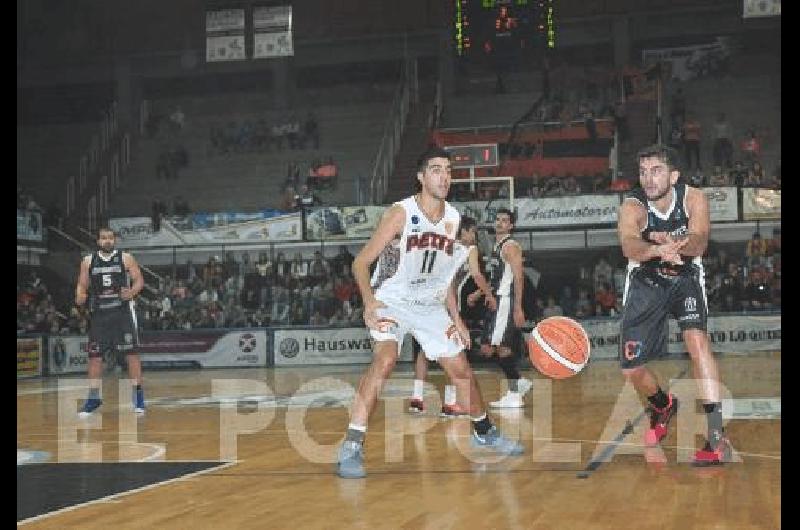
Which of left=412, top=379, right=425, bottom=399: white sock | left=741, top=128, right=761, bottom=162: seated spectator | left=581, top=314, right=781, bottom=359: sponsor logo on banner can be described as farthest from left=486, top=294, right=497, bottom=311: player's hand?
left=741, top=128, right=761, bottom=162: seated spectator

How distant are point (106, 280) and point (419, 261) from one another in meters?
7.08

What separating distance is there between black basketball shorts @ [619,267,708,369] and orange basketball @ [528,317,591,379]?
3.36 feet

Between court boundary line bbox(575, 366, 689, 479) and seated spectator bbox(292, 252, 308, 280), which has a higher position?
seated spectator bbox(292, 252, 308, 280)

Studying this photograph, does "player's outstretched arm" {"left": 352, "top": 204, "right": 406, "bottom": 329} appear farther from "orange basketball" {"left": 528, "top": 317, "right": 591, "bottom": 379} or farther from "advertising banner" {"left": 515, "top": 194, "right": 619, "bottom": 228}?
"advertising banner" {"left": 515, "top": 194, "right": 619, "bottom": 228}

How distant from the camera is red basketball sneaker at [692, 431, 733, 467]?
7629 millimetres

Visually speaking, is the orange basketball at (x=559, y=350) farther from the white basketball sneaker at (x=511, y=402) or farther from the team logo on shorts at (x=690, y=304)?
the white basketball sneaker at (x=511, y=402)

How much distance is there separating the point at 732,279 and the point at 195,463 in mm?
18824

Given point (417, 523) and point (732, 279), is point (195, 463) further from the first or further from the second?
point (732, 279)

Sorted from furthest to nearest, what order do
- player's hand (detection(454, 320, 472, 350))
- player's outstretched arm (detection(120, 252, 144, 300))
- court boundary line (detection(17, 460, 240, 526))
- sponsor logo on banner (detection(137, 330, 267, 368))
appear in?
sponsor logo on banner (detection(137, 330, 267, 368)) → player's outstretched arm (detection(120, 252, 144, 300)) → player's hand (detection(454, 320, 472, 350)) → court boundary line (detection(17, 460, 240, 526))

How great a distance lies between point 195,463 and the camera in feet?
28.0

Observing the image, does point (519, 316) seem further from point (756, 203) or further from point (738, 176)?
point (738, 176)

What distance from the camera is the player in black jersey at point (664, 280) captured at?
25.4 ft

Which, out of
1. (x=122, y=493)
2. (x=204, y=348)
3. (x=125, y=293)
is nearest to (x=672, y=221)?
(x=122, y=493)

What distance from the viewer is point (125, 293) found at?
13906mm
